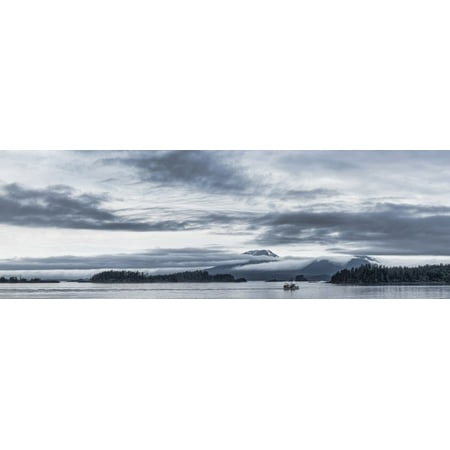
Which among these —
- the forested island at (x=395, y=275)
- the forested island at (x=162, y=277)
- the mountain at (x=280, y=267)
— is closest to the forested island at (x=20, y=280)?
the forested island at (x=162, y=277)

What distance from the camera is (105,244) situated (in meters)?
9.17

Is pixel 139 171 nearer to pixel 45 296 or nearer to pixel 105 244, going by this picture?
pixel 105 244

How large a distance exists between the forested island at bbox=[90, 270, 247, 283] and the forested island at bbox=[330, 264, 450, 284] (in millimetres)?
1266

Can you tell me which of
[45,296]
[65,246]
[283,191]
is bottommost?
[45,296]

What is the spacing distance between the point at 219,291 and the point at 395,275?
2.12 meters

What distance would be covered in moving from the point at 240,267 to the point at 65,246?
2109 mm

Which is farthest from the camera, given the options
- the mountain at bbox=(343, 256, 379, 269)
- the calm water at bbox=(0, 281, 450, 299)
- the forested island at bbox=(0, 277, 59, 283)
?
the mountain at bbox=(343, 256, 379, 269)

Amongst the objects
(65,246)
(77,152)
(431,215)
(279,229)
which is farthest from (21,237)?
(431,215)

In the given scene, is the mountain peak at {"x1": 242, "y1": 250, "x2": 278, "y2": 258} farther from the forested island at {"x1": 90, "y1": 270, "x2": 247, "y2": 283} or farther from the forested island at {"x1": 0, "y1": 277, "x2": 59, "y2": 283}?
the forested island at {"x1": 0, "y1": 277, "x2": 59, "y2": 283}

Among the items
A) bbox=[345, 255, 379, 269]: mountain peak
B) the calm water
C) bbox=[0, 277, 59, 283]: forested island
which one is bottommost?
the calm water

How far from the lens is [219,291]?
8938mm

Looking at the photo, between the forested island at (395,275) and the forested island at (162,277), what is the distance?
1.27m

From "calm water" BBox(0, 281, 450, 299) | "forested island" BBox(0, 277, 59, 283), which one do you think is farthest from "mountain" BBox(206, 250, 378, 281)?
"forested island" BBox(0, 277, 59, 283)

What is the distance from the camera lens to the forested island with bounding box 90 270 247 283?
9047 millimetres
